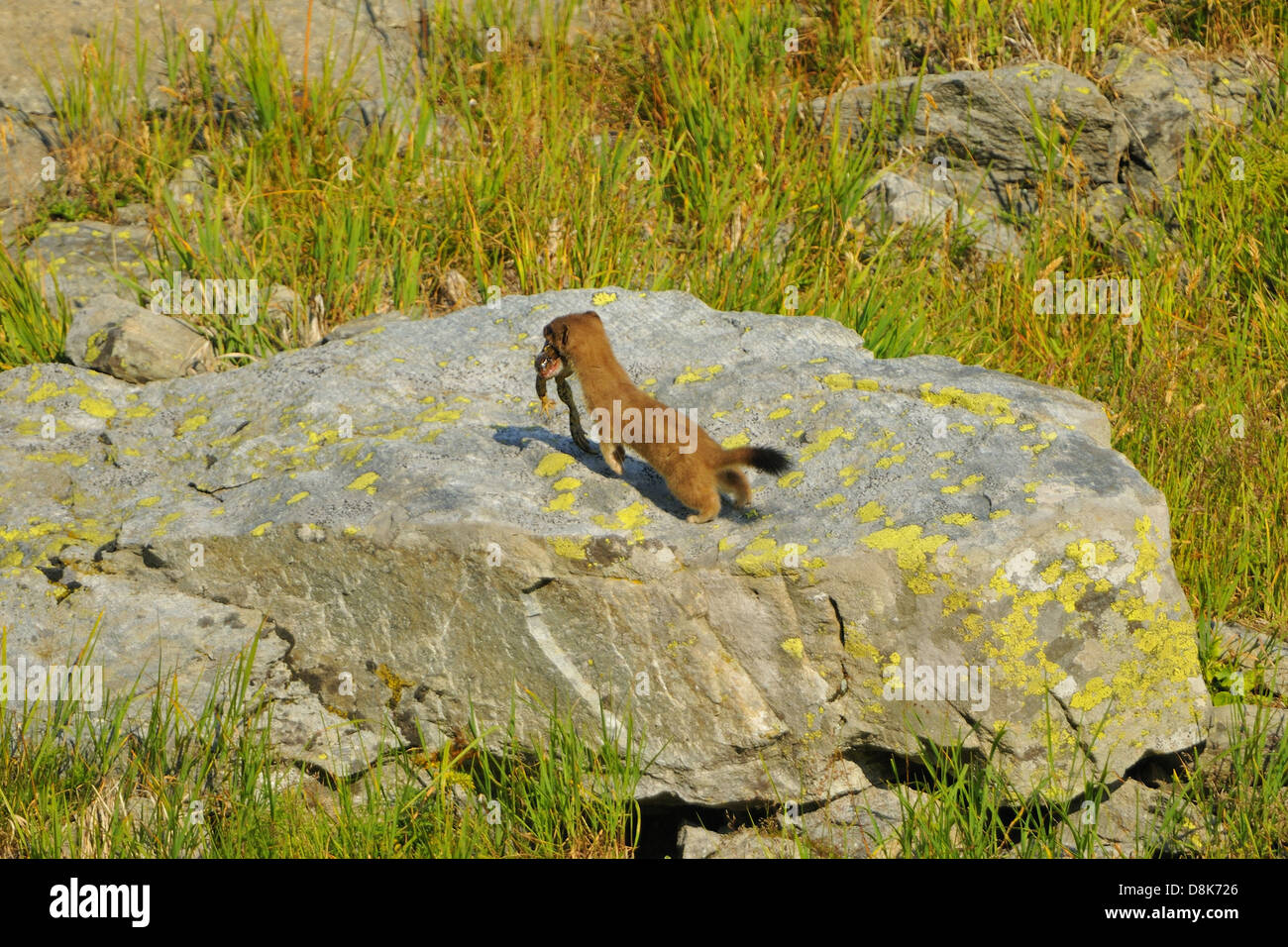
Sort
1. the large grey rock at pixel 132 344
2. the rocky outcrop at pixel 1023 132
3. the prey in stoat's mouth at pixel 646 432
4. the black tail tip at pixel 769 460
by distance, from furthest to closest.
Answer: the rocky outcrop at pixel 1023 132
the large grey rock at pixel 132 344
the prey in stoat's mouth at pixel 646 432
the black tail tip at pixel 769 460

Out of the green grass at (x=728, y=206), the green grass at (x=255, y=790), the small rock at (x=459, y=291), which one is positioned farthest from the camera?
the small rock at (x=459, y=291)

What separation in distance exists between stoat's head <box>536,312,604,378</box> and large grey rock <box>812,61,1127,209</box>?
4.20 metres

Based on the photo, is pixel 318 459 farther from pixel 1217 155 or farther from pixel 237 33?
pixel 1217 155

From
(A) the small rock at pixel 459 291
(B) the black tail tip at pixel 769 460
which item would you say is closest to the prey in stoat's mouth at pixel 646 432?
(B) the black tail tip at pixel 769 460

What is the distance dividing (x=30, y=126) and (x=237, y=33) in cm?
142

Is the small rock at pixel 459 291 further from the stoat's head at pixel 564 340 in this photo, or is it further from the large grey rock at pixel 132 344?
the stoat's head at pixel 564 340

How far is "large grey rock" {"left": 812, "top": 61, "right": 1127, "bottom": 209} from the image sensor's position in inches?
307

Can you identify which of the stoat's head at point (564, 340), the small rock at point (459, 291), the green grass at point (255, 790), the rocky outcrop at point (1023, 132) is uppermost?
the rocky outcrop at point (1023, 132)

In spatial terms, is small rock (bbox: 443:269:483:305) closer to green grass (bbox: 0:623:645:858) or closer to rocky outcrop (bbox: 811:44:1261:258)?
rocky outcrop (bbox: 811:44:1261:258)

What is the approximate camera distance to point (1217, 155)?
7566mm

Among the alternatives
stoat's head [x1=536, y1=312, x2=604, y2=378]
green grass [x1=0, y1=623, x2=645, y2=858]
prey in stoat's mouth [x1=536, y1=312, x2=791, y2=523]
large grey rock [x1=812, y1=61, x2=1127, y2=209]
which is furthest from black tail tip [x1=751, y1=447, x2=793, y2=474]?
large grey rock [x1=812, y1=61, x2=1127, y2=209]

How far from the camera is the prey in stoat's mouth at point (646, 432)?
4.08 meters

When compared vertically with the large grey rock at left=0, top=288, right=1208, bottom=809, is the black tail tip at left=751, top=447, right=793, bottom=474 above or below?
above

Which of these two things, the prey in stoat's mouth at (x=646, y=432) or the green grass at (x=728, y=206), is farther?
the green grass at (x=728, y=206)
